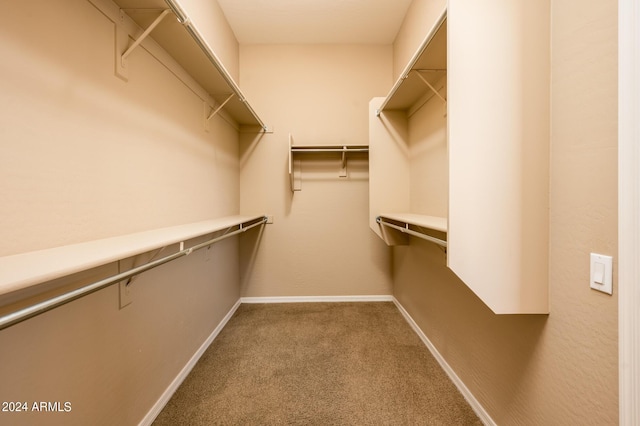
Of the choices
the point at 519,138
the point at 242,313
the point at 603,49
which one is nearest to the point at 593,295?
the point at 519,138

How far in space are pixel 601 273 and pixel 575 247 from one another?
108mm

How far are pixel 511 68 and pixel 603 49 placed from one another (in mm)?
238

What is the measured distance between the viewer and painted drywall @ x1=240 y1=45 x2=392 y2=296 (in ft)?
Answer: 8.89

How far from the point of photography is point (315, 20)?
2.36 m

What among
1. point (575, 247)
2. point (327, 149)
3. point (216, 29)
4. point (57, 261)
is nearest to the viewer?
point (57, 261)

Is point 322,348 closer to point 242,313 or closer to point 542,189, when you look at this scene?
point 242,313

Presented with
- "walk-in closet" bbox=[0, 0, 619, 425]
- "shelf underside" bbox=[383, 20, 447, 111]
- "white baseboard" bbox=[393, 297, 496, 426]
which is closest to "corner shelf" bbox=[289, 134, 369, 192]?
"walk-in closet" bbox=[0, 0, 619, 425]

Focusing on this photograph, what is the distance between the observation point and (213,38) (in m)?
2.03

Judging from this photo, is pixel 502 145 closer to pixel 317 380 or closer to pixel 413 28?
pixel 317 380

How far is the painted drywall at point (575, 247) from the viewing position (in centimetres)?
71

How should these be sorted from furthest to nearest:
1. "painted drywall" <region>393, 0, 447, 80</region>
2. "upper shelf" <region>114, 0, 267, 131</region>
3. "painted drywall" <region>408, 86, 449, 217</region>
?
1. "painted drywall" <region>393, 0, 447, 80</region>
2. "painted drywall" <region>408, 86, 449, 217</region>
3. "upper shelf" <region>114, 0, 267, 131</region>

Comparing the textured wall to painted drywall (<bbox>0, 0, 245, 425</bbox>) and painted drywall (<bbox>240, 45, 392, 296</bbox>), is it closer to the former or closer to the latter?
painted drywall (<bbox>240, 45, 392, 296</bbox>)

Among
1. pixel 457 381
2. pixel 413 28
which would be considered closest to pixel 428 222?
pixel 457 381

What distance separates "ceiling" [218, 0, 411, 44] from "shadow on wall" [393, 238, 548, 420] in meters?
2.07
